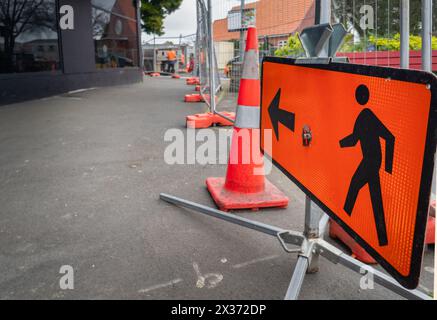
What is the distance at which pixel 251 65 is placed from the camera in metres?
3.34

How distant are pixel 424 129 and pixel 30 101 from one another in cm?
1084

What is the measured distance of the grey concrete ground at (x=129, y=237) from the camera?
2107 mm

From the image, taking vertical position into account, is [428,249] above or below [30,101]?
below

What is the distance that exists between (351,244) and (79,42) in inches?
495

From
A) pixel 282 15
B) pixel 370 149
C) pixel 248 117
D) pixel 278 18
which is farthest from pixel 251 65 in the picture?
pixel 278 18

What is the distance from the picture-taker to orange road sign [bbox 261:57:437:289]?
1.20 m

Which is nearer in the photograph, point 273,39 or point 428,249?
point 428,249

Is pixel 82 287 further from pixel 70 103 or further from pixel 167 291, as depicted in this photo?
pixel 70 103

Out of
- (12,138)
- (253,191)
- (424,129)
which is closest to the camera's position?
(424,129)

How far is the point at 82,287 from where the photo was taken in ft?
6.91

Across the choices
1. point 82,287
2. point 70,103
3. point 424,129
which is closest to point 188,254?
point 82,287

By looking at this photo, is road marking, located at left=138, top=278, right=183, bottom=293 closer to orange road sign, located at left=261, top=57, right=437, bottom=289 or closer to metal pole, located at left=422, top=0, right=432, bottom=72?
orange road sign, located at left=261, top=57, right=437, bottom=289

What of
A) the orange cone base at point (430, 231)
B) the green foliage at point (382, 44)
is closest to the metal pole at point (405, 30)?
the orange cone base at point (430, 231)

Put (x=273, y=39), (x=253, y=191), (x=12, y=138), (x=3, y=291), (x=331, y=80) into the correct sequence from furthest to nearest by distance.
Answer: (x=273, y=39) → (x=12, y=138) → (x=253, y=191) → (x=3, y=291) → (x=331, y=80)
